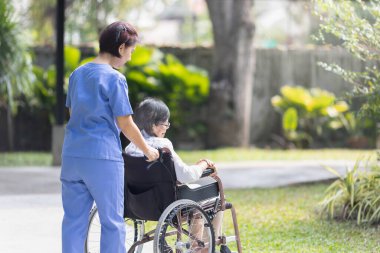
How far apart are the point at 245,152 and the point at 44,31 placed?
1014 centimetres

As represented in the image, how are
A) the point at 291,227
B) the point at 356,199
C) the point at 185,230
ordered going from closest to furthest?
the point at 185,230, the point at 291,227, the point at 356,199

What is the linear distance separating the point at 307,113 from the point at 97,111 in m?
10.9

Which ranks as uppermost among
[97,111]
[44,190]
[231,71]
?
[97,111]

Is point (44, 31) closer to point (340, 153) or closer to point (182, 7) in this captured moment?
point (340, 153)

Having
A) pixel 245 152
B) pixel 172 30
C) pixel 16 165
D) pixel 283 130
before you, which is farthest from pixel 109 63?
pixel 172 30

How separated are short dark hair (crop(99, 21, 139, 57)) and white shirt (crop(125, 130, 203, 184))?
0.68 metres

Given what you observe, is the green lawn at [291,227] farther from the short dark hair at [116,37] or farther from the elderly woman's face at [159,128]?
the short dark hair at [116,37]

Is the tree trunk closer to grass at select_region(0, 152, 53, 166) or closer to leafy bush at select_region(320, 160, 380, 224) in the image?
grass at select_region(0, 152, 53, 166)

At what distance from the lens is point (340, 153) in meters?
15.1

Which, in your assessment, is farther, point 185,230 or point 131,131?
point 185,230

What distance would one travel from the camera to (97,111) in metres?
5.28

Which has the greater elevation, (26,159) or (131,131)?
(131,131)

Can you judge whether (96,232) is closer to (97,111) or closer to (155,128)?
(155,128)

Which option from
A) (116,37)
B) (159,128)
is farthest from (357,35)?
(116,37)
